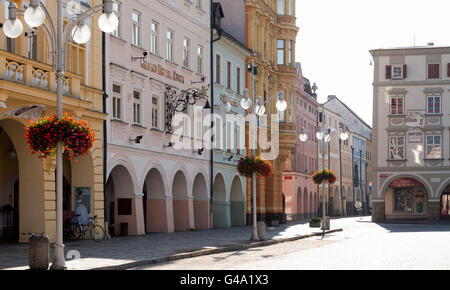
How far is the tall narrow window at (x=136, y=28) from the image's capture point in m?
34.0

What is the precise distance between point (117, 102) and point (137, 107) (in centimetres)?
226

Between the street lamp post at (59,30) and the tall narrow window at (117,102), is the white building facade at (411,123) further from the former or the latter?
the street lamp post at (59,30)

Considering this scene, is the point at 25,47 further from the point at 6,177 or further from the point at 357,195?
the point at 357,195

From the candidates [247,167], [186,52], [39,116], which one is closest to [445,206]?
[186,52]

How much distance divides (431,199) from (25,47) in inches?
1855

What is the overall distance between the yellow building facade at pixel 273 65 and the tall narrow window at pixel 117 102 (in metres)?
20.0

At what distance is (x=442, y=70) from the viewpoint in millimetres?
66812

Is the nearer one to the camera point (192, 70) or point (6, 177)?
point (6, 177)

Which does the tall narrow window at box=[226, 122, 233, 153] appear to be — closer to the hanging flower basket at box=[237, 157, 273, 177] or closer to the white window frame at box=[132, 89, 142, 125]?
the white window frame at box=[132, 89, 142, 125]

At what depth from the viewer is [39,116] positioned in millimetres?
25547

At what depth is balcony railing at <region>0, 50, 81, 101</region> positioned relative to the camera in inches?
901

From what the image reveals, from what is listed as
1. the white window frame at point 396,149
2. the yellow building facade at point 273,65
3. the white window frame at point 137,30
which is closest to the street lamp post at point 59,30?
the white window frame at point 137,30

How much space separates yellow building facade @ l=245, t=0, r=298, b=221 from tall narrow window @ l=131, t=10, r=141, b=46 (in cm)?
1694
